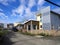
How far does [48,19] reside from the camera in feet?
94.1

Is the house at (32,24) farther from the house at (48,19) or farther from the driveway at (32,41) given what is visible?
the driveway at (32,41)

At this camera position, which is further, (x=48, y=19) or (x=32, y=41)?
(x=48, y=19)

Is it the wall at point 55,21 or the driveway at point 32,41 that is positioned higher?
the wall at point 55,21

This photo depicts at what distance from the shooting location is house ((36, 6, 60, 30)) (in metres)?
28.4

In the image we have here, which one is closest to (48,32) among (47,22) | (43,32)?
(43,32)

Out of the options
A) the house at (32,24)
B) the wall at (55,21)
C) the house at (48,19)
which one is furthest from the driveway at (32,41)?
the house at (32,24)

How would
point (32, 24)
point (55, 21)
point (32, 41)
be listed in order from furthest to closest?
point (32, 24) → point (55, 21) → point (32, 41)

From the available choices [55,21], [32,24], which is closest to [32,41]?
[32,24]

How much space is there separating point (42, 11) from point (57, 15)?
4.10 metres

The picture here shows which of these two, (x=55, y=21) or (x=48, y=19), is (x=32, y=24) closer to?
Answer: (x=48, y=19)

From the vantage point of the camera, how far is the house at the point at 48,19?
93.1 feet

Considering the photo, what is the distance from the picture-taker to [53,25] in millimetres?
29547

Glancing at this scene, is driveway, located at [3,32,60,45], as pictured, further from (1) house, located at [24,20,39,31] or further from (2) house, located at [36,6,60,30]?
(1) house, located at [24,20,39,31]

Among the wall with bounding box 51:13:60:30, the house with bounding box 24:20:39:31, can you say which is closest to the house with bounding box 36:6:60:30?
the wall with bounding box 51:13:60:30
